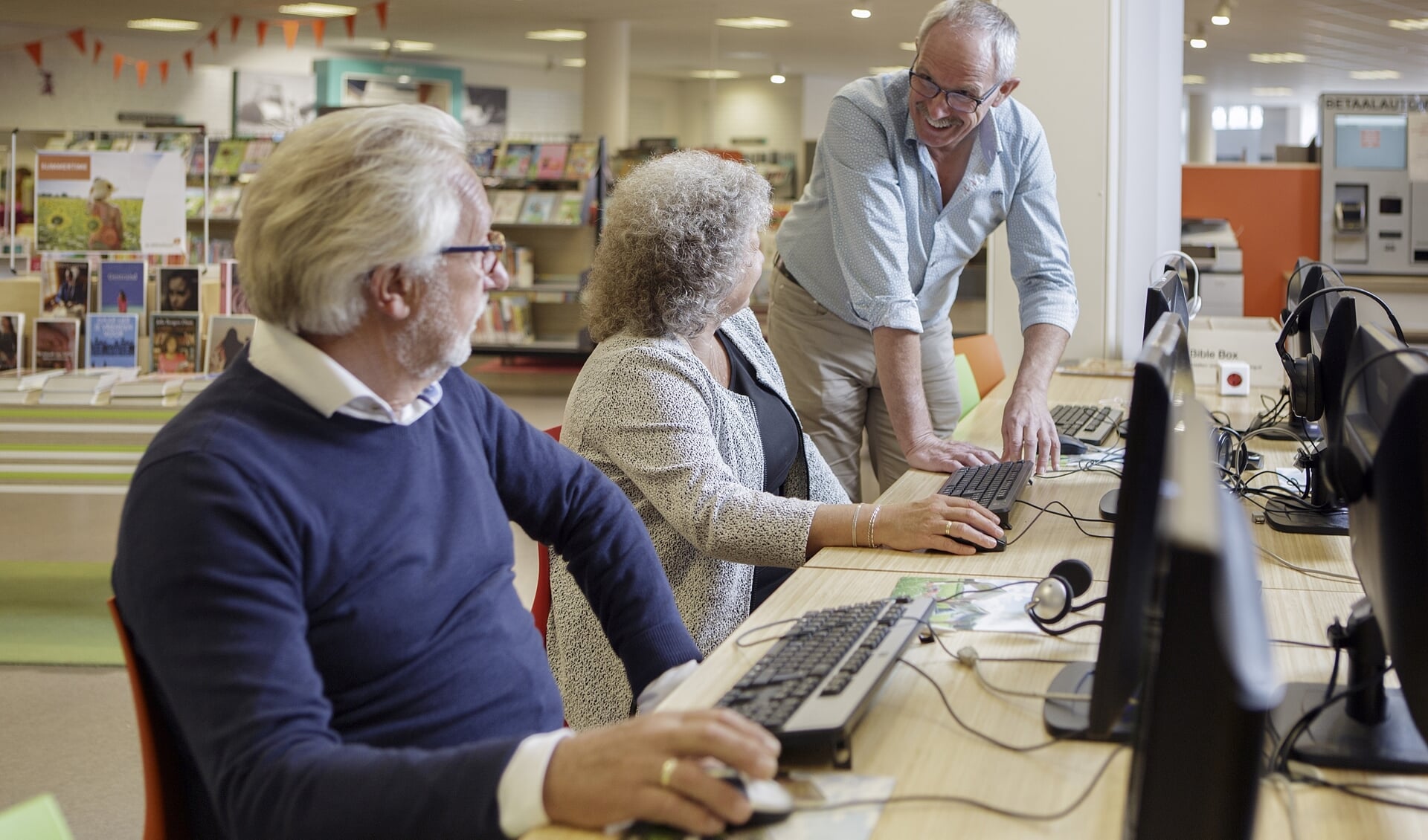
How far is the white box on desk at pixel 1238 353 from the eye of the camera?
3.46 metres

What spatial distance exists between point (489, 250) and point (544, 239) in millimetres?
6910

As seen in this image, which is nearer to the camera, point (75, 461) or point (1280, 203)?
point (75, 461)

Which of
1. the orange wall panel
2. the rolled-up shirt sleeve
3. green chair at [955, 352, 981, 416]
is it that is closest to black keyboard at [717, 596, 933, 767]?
the rolled-up shirt sleeve

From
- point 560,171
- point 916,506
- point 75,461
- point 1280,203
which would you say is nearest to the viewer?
point 916,506

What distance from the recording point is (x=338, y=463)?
3.69 ft

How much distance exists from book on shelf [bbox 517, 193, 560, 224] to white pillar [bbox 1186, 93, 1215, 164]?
11.8m

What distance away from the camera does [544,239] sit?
8.02 metres

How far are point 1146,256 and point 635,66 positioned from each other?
11421 millimetres


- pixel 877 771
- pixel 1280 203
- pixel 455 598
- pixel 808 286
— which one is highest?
A: pixel 1280 203

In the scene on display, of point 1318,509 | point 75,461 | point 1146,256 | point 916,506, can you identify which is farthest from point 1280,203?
point 75,461

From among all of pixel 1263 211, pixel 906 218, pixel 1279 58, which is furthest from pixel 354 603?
pixel 1279 58

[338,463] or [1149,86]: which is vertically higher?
[1149,86]

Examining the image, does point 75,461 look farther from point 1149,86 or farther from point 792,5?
point 792,5

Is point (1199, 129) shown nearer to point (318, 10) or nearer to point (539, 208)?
point (318, 10)
